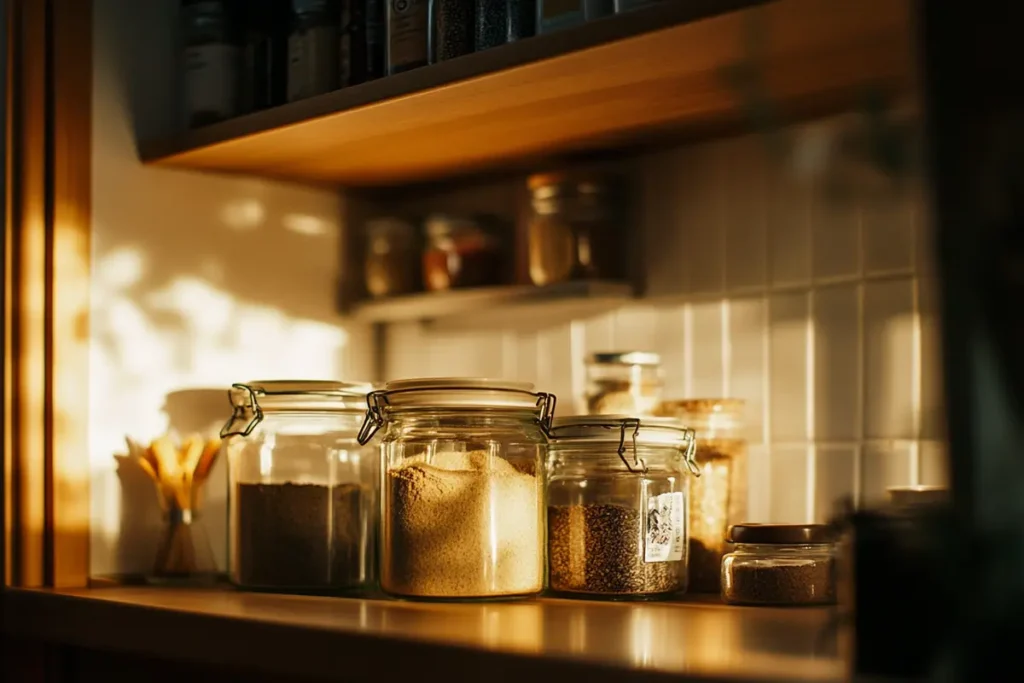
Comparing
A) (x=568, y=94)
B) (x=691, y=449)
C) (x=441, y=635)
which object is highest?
(x=568, y=94)

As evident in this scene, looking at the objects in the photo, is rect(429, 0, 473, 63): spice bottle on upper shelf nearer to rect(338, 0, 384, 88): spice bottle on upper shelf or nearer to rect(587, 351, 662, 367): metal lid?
rect(338, 0, 384, 88): spice bottle on upper shelf

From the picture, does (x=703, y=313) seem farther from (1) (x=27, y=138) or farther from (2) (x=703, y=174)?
(1) (x=27, y=138)

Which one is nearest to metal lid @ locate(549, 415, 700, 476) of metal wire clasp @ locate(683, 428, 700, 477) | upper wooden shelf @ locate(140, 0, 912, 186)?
metal wire clasp @ locate(683, 428, 700, 477)

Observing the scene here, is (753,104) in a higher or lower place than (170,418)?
higher

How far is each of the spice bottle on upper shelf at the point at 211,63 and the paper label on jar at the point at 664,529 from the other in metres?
0.72

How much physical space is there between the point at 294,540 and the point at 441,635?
429 mm

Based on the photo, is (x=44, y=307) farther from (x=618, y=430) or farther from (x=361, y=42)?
(x=618, y=430)

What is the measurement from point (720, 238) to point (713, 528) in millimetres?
336

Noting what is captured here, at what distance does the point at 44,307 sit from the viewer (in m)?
1.54

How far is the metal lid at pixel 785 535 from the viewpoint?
1.27m

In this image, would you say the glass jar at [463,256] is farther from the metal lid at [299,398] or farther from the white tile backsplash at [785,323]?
the metal lid at [299,398]

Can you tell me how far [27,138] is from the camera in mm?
1544

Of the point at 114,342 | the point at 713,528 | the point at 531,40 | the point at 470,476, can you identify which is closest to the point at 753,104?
the point at 531,40

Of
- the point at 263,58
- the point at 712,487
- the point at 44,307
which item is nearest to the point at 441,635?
the point at 712,487
